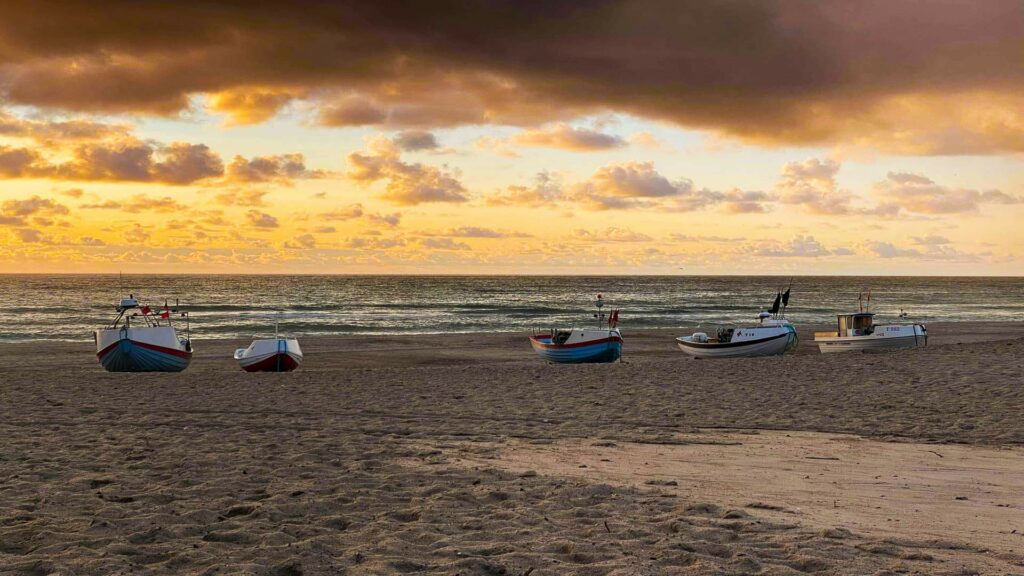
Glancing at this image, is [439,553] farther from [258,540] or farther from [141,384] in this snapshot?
[141,384]

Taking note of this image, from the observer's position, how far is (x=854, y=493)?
29.3 ft

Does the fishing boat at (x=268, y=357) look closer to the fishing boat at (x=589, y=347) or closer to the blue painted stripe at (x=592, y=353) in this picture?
the fishing boat at (x=589, y=347)

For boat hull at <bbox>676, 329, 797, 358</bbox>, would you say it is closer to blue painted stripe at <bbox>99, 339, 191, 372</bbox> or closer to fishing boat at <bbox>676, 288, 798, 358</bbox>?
fishing boat at <bbox>676, 288, 798, 358</bbox>

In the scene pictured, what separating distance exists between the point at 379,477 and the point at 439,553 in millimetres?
3209

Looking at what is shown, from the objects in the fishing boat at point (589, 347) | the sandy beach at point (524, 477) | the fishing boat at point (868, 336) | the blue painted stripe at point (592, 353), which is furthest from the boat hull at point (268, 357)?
the fishing boat at point (868, 336)

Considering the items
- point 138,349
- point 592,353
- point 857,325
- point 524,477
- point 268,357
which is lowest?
point 592,353

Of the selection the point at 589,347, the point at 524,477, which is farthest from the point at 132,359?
the point at 524,477

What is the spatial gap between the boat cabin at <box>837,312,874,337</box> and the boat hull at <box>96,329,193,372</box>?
26.9 metres

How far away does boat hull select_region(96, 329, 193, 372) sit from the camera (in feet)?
85.3

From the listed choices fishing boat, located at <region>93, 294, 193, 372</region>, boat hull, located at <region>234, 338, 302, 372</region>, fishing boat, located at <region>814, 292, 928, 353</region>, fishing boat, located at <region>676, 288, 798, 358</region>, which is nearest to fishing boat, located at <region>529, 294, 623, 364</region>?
fishing boat, located at <region>676, 288, 798, 358</region>

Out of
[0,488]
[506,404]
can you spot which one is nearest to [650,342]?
[506,404]

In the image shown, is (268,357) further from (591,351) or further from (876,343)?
(876,343)

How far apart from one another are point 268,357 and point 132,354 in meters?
4.43

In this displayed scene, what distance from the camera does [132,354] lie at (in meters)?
26.1
